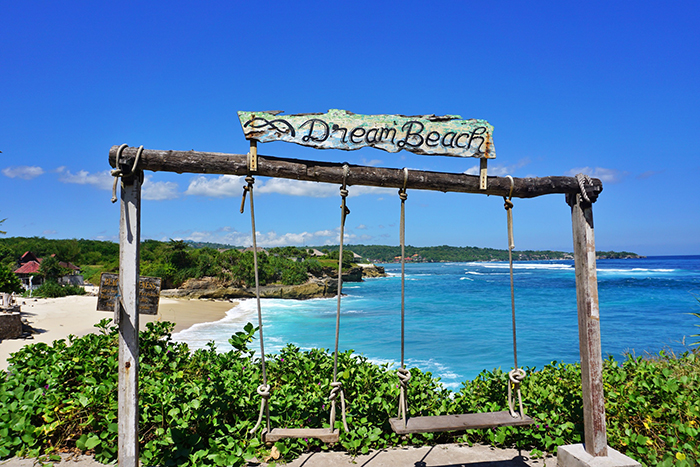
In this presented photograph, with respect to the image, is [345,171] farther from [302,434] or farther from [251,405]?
[251,405]

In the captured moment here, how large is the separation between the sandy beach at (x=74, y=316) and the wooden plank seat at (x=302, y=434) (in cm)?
745

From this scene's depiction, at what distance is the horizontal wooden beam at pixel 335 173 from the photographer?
2953mm

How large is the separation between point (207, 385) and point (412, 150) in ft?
9.67

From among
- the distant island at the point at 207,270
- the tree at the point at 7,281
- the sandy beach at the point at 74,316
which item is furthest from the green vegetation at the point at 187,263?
the tree at the point at 7,281

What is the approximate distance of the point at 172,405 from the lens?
3.59m

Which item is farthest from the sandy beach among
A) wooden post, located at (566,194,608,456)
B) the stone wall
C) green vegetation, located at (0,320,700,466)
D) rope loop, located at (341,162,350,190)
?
wooden post, located at (566,194,608,456)

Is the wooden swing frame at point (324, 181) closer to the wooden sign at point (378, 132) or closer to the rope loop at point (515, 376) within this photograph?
the wooden sign at point (378, 132)

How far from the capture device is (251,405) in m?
3.88

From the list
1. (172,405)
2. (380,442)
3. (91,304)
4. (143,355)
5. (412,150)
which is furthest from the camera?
(91,304)

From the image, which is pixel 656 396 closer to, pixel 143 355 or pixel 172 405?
pixel 172 405

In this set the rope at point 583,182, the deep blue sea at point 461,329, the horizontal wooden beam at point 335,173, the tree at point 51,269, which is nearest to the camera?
the horizontal wooden beam at point 335,173

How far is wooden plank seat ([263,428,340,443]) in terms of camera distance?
3.00 m

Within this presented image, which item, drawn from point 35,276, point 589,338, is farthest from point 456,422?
point 35,276

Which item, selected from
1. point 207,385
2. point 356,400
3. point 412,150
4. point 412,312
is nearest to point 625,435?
point 356,400
